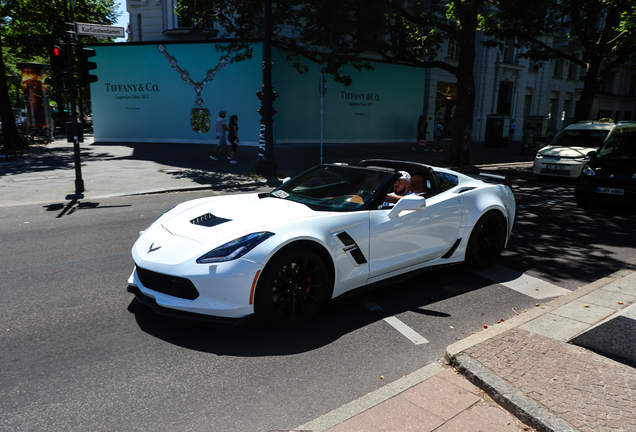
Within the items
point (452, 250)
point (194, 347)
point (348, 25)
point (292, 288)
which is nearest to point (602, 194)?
point (452, 250)

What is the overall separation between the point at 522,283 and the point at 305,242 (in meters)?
2.87

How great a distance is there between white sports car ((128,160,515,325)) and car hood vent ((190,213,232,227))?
0.01 meters

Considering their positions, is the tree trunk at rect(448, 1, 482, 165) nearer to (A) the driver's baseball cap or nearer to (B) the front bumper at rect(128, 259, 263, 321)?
(A) the driver's baseball cap

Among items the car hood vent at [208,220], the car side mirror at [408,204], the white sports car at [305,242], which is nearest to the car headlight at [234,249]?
the white sports car at [305,242]

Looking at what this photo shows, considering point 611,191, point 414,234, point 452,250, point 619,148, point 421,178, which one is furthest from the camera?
point 619,148

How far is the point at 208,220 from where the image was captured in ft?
13.8

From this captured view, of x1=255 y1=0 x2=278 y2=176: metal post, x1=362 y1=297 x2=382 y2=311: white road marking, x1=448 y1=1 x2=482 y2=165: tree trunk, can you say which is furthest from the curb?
x1=448 y1=1 x2=482 y2=165: tree trunk

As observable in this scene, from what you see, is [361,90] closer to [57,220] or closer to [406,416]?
[57,220]

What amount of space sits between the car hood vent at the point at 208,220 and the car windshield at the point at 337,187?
84 centimetres

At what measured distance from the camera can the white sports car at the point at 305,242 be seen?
3604 millimetres

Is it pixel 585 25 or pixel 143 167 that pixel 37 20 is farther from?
pixel 585 25

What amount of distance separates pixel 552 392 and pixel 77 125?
11.0 meters

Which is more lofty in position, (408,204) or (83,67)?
(83,67)

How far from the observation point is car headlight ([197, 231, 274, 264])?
3602mm
